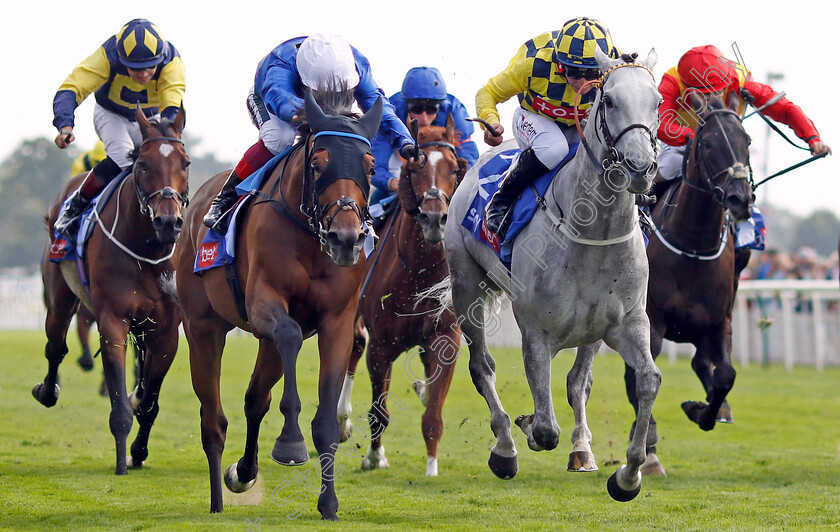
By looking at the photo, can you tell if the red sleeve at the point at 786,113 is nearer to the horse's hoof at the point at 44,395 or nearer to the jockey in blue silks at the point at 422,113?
the jockey in blue silks at the point at 422,113


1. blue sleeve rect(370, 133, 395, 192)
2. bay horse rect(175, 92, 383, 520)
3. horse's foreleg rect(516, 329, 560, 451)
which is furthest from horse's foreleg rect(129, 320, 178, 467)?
horse's foreleg rect(516, 329, 560, 451)

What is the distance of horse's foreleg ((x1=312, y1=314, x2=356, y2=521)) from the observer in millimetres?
5000

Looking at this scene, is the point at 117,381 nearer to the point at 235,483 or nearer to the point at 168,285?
the point at 168,285

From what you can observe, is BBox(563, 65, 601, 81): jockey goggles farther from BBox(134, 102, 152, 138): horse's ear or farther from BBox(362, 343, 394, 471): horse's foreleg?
BBox(134, 102, 152, 138): horse's ear

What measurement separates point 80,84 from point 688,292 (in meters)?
4.32

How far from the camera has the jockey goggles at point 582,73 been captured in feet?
18.2

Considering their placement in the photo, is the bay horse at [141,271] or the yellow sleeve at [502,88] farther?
the bay horse at [141,271]

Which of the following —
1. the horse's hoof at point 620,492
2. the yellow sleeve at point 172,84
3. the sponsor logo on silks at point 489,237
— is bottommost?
the horse's hoof at point 620,492

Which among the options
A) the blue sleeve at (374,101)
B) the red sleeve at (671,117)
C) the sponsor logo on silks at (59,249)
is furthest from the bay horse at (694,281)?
the sponsor logo on silks at (59,249)

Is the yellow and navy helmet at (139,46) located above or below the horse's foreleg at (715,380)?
above

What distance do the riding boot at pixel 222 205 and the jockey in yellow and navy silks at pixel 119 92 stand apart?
1.58 m

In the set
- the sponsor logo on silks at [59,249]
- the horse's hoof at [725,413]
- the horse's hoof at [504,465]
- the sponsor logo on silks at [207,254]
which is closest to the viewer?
the sponsor logo on silks at [207,254]

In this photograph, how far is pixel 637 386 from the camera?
196 inches

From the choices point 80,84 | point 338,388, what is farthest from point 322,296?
point 80,84
